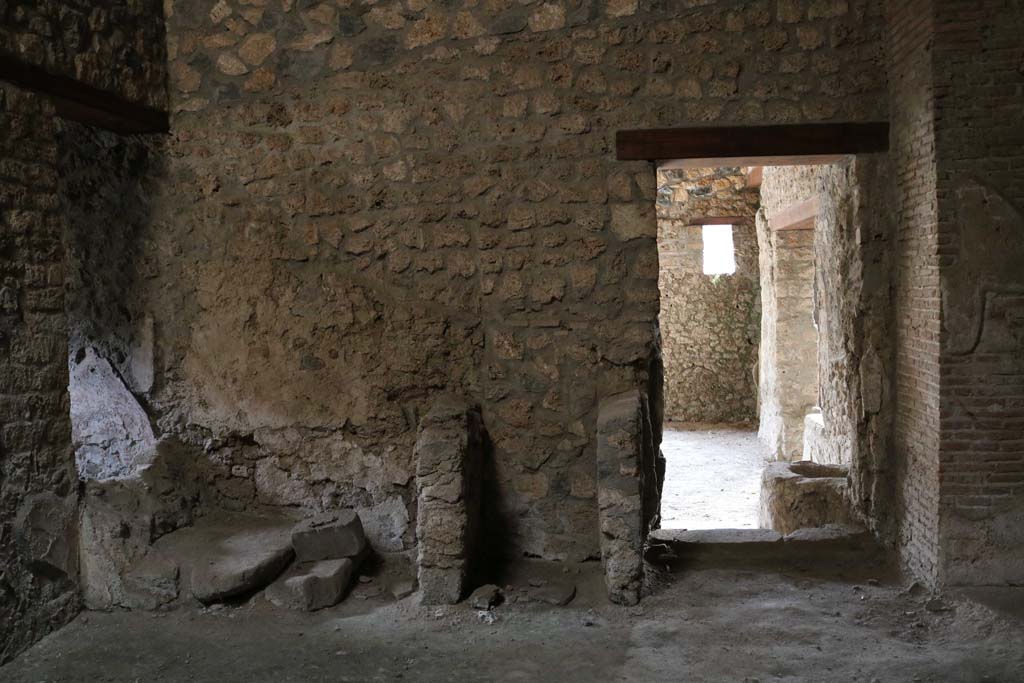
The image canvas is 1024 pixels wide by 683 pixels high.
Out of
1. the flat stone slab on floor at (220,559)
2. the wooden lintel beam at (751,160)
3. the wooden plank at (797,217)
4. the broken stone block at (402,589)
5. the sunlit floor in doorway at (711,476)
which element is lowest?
the sunlit floor in doorway at (711,476)

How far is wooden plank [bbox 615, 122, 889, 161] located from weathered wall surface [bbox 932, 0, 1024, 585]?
1.86 ft

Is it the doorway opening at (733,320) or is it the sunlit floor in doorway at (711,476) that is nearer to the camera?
the sunlit floor in doorway at (711,476)

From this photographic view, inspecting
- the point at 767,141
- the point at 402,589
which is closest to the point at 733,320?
the point at 767,141

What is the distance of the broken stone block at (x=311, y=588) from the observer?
161 inches

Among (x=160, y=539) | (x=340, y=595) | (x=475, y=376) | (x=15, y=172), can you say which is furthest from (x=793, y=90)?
(x=160, y=539)

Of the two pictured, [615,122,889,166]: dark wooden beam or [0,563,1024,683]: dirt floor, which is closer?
[0,563,1024,683]: dirt floor

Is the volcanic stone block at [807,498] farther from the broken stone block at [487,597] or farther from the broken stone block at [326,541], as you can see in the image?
the broken stone block at [326,541]

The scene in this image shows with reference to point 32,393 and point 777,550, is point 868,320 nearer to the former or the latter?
point 777,550

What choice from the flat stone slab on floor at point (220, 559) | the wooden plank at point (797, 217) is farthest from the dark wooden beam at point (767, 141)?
the wooden plank at point (797, 217)

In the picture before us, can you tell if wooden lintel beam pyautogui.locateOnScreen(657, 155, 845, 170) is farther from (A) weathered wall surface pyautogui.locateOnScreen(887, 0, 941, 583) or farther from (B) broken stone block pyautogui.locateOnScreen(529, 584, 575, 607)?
(B) broken stone block pyautogui.locateOnScreen(529, 584, 575, 607)

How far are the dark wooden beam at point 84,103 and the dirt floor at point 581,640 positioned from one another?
237 cm

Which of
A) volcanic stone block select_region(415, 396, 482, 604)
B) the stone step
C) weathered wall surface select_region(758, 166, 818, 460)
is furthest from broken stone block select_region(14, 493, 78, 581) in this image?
weathered wall surface select_region(758, 166, 818, 460)

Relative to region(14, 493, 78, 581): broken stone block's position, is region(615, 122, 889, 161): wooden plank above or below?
above

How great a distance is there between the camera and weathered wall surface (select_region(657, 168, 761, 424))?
13.2m
